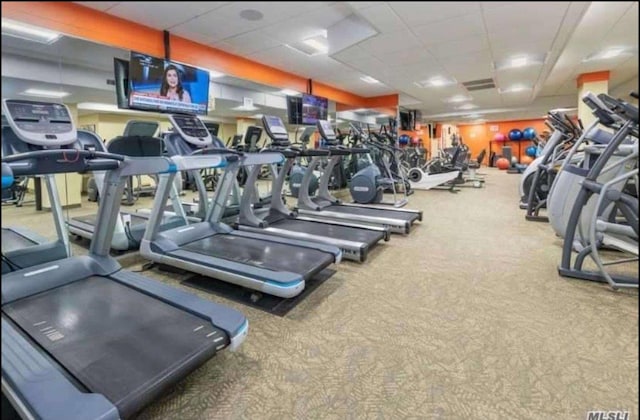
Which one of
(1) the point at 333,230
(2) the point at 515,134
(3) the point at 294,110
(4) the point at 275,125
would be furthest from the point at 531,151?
(4) the point at 275,125

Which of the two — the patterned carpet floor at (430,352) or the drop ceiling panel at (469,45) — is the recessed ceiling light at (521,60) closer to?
the drop ceiling panel at (469,45)

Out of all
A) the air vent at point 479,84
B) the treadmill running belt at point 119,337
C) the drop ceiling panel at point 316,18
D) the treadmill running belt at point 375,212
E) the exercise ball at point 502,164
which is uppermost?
the air vent at point 479,84

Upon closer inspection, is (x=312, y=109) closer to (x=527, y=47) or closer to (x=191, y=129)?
(x=191, y=129)

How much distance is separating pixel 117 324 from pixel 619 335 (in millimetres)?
2891

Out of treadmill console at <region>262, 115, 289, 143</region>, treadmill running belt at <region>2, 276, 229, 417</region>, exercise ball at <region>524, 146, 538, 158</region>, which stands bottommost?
treadmill running belt at <region>2, 276, 229, 417</region>

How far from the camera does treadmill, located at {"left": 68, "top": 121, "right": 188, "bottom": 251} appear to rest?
3.68 meters

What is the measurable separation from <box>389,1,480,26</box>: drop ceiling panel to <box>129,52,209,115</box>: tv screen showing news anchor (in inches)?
126

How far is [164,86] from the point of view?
11.8 ft

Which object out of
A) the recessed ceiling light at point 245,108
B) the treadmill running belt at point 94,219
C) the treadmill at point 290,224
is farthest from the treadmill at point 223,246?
the recessed ceiling light at point 245,108

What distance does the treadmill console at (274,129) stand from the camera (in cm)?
433

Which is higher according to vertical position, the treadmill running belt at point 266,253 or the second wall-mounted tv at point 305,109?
the second wall-mounted tv at point 305,109

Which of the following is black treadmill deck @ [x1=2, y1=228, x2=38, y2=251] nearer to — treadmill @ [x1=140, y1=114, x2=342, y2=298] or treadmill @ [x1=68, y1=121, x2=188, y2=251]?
treadmill @ [x1=68, y1=121, x2=188, y2=251]

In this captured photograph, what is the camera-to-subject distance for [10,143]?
222cm

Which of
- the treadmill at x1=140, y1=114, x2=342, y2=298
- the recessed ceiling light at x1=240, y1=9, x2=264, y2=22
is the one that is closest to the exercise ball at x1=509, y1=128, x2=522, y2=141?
the treadmill at x1=140, y1=114, x2=342, y2=298
